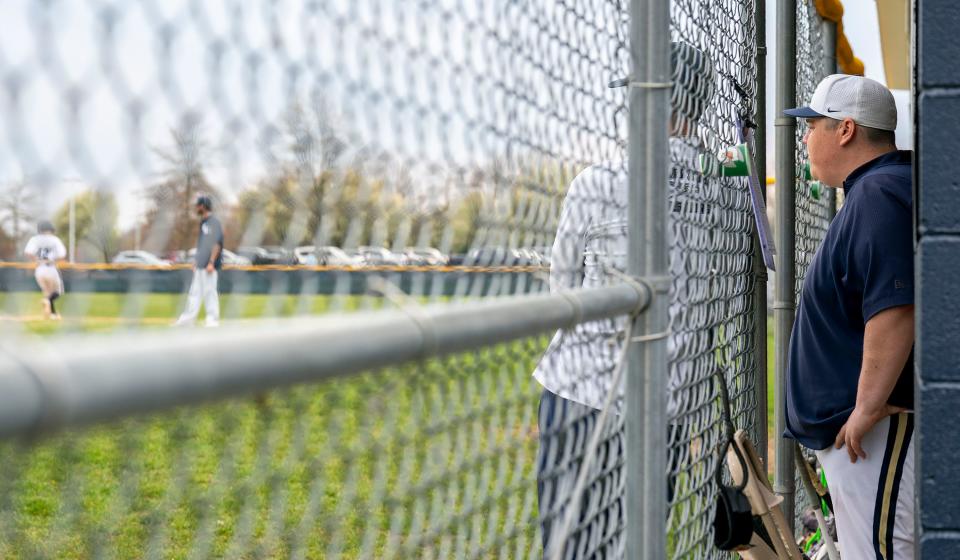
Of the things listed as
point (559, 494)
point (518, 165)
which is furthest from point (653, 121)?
point (559, 494)

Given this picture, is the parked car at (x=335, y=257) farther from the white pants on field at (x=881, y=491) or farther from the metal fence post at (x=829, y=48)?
the metal fence post at (x=829, y=48)

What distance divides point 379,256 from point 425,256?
0.12 metres

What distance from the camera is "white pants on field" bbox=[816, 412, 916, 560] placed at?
2686 millimetres

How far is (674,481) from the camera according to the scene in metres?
2.52

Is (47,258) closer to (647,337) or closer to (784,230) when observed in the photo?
(647,337)

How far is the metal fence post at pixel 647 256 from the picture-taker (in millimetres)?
1721

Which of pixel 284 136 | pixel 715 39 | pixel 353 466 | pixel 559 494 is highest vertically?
pixel 715 39

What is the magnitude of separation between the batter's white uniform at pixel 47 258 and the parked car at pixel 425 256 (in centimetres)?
47

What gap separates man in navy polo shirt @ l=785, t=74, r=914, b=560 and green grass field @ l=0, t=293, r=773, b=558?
50.9 inches

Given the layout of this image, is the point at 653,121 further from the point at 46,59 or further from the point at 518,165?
the point at 46,59

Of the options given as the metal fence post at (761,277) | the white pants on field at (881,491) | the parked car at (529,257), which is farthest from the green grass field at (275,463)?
the metal fence post at (761,277)

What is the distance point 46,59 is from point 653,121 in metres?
1.22

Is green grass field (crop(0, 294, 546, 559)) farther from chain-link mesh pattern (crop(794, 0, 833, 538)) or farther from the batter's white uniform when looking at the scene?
chain-link mesh pattern (crop(794, 0, 833, 538))

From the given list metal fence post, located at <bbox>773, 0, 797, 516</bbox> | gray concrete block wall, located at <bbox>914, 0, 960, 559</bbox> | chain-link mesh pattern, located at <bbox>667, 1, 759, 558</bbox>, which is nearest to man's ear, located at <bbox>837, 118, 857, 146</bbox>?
chain-link mesh pattern, located at <bbox>667, 1, 759, 558</bbox>
